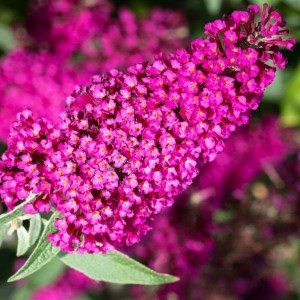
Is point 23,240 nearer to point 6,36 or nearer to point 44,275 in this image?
point 44,275

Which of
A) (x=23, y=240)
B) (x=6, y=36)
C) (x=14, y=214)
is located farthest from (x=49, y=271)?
(x=6, y=36)

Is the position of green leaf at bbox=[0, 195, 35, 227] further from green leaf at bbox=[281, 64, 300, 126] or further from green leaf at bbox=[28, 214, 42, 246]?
green leaf at bbox=[281, 64, 300, 126]

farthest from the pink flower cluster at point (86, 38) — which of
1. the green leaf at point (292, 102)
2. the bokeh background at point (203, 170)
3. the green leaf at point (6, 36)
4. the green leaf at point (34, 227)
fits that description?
the green leaf at point (34, 227)

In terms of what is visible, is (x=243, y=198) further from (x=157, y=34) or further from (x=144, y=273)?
(x=144, y=273)

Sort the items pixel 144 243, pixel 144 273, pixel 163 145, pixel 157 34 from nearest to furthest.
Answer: pixel 163 145 < pixel 144 273 < pixel 144 243 < pixel 157 34

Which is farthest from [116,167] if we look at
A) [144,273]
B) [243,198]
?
[243,198]

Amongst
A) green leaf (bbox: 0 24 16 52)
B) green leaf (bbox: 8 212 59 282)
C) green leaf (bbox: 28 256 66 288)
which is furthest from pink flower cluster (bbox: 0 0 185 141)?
green leaf (bbox: 8 212 59 282)

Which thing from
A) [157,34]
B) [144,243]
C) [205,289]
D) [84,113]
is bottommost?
[205,289]
